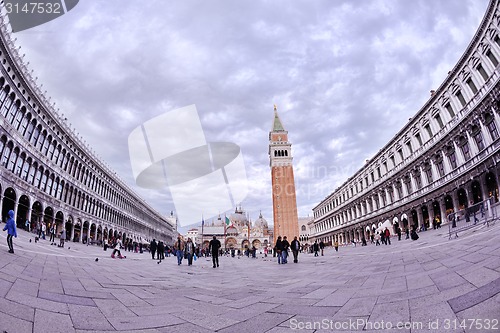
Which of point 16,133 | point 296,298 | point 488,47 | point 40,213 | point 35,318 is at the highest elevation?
point 488,47

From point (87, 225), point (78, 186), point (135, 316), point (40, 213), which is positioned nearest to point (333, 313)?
point (135, 316)

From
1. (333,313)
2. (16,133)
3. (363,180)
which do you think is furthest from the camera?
(363,180)

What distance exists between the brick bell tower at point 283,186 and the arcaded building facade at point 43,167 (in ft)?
131

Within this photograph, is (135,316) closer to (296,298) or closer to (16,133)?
(296,298)

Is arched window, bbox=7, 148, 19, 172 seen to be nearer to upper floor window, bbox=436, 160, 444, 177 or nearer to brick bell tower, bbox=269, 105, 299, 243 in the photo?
upper floor window, bbox=436, 160, 444, 177

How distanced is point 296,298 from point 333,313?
1159 mm

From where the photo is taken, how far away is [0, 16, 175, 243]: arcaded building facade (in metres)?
24.9

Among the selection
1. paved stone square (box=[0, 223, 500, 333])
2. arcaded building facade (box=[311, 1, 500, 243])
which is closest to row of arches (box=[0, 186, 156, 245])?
paved stone square (box=[0, 223, 500, 333])

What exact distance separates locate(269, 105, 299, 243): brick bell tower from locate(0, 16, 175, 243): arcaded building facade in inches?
1572

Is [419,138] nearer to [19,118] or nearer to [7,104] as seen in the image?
[7,104]

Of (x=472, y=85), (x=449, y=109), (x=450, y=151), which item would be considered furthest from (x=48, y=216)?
Result: (x=472, y=85)

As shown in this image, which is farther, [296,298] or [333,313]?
[296,298]

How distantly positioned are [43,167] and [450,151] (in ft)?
145

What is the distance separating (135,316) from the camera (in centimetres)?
357
